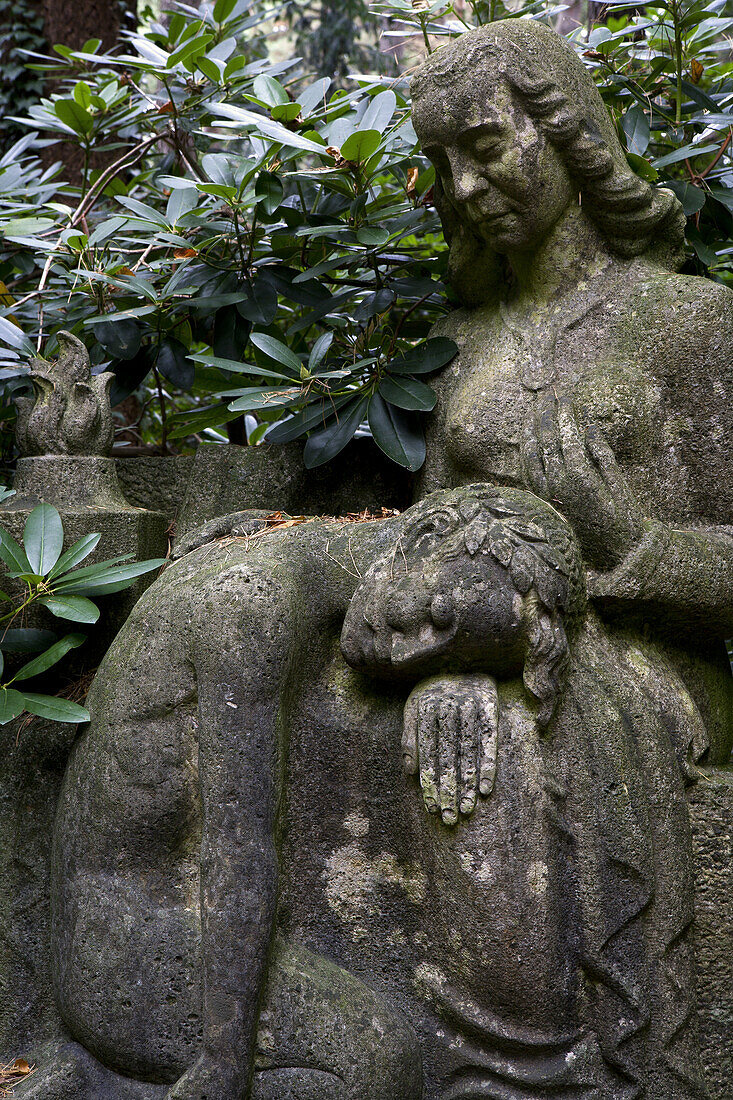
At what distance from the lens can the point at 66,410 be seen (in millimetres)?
2605

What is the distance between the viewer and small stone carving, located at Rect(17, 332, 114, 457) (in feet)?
8.50

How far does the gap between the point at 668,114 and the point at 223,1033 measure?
287 centimetres

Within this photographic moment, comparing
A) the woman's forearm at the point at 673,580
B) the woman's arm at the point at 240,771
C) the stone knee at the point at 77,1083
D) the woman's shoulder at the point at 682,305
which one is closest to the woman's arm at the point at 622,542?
the woman's forearm at the point at 673,580

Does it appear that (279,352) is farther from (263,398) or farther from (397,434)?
(397,434)

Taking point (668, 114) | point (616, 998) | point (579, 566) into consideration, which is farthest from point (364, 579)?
point (668, 114)

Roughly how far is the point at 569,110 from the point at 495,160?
0.19 m

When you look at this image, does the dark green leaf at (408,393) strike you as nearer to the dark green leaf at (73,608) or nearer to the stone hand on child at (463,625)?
the stone hand on child at (463,625)

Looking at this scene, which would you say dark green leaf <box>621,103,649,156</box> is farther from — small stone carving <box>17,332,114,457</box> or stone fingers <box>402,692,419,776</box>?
stone fingers <box>402,692,419,776</box>

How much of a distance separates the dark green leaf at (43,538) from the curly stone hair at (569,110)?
121 centimetres

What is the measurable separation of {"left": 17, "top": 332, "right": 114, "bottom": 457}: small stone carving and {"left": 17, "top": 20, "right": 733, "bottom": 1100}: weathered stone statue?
58cm

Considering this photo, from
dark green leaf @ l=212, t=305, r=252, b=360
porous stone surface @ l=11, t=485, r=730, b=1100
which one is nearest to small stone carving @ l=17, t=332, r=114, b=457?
dark green leaf @ l=212, t=305, r=252, b=360

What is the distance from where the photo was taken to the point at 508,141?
85.5 inches

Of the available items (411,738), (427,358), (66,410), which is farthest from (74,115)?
(411,738)

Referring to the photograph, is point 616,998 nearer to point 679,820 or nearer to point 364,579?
point 679,820
